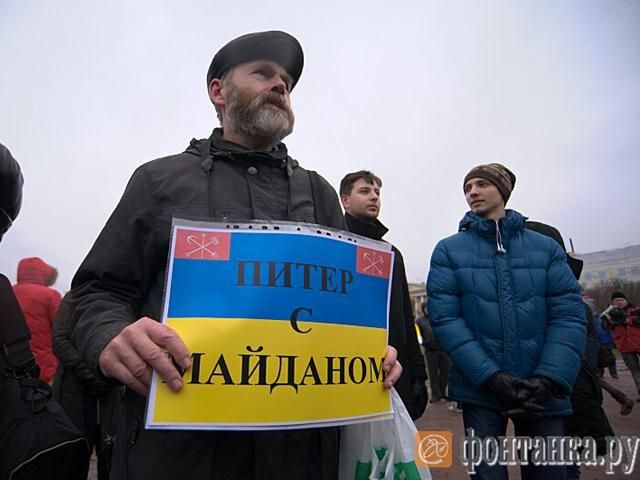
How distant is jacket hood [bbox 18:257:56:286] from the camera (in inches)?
152

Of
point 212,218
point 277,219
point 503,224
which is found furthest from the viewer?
point 503,224

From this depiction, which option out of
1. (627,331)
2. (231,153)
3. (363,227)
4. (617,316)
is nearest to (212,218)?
(231,153)

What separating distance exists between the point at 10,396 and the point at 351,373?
95 centimetres

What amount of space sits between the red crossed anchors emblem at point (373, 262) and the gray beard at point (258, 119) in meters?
0.57

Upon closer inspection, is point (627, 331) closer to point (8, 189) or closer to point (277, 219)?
point (277, 219)

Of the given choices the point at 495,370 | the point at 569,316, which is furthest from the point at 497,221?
the point at 495,370

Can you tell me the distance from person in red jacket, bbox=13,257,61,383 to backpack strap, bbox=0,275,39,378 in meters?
2.93

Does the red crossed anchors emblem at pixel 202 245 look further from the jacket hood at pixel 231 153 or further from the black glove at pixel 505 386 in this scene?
the black glove at pixel 505 386

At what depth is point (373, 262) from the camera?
1138 mm

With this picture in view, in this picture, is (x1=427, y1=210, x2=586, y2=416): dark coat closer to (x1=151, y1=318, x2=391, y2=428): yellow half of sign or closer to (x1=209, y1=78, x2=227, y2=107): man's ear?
(x1=151, y1=318, x2=391, y2=428): yellow half of sign

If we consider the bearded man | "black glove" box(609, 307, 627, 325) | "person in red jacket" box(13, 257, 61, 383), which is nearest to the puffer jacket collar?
the bearded man

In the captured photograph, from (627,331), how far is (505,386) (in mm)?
7724

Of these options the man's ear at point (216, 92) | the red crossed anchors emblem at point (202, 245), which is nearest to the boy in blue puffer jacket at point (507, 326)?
the man's ear at point (216, 92)

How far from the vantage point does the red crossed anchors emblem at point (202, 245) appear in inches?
37.1
